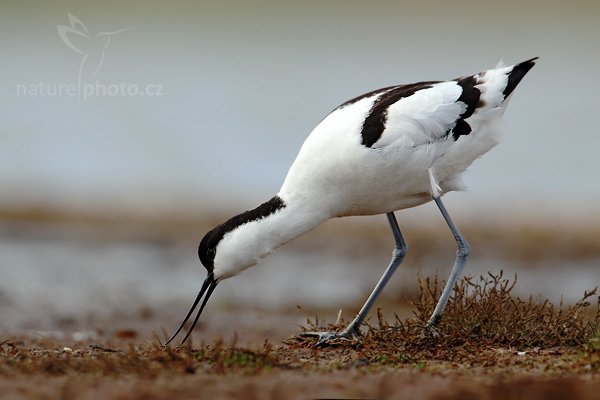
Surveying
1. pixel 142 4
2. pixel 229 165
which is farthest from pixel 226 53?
pixel 229 165

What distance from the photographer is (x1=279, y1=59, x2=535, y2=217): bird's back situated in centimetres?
518

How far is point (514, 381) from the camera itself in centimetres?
396

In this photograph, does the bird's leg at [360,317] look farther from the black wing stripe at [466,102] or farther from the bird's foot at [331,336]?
the black wing stripe at [466,102]

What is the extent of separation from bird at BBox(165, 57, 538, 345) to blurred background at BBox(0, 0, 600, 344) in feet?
7.03

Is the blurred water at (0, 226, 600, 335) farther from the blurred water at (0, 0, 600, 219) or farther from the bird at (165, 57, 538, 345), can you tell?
the bird at (165, 57, 538, 345)

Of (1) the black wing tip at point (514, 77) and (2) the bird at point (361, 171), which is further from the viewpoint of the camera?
(1) the black wing tip at point (514, 77)

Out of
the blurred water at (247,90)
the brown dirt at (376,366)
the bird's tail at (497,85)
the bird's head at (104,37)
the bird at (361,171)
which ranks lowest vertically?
the brown dirt at (376,366)

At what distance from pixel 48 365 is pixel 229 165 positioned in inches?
362

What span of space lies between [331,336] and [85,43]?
1471 cm

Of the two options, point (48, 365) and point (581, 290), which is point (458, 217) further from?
point (48, 365)

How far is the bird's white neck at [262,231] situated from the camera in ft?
17.2

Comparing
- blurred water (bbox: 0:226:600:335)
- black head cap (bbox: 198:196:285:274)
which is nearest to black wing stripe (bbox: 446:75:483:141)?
black head cap (bbox: 198:196:285:274)

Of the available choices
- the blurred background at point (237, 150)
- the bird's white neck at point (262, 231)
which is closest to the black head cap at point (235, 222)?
the bird's white neck at point (262, 231)

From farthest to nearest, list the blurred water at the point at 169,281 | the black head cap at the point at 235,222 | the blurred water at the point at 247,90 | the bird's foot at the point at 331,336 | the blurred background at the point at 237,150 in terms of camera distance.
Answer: the blurred water at the point at 247,90 < the blurred background at the point at 237,150 < the blurred water at the point at 169,281 < the bird's foot at the point at 331,336 < the black head cap at the point at 235,222
